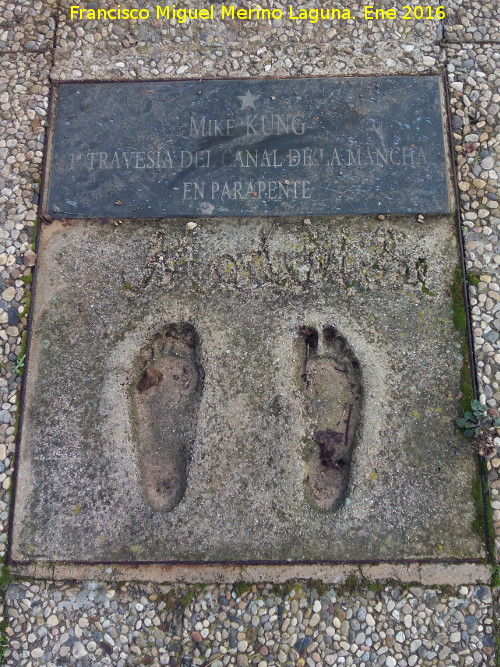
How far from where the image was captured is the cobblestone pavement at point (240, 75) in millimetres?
2812

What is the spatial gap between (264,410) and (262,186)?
139 centimetres

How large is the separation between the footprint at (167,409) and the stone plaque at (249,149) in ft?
2.78

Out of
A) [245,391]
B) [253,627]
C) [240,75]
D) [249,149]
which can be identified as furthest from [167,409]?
[240,75]

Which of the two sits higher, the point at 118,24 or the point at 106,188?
the point at 118,24

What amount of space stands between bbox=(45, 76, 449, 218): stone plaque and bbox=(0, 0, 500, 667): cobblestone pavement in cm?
14

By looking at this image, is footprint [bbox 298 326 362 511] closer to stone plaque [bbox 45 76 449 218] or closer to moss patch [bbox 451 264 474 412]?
moss patch [bbox 451 264 474 412]

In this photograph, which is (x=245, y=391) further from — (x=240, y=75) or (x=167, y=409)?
(x=240, y=75)

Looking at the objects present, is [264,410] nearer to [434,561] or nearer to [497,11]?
[434,561]

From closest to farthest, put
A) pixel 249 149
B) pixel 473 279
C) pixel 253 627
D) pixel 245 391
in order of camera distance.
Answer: pixel 253 627 < pixel 245 391 < pixel 473 279 < pixel 249 149

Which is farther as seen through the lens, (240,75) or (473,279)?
(240,75)

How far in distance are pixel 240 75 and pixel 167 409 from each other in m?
2.25

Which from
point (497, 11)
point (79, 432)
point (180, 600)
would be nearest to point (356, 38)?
point (497, 11)

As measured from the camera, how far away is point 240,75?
354 cm

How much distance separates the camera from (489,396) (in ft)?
10.0
